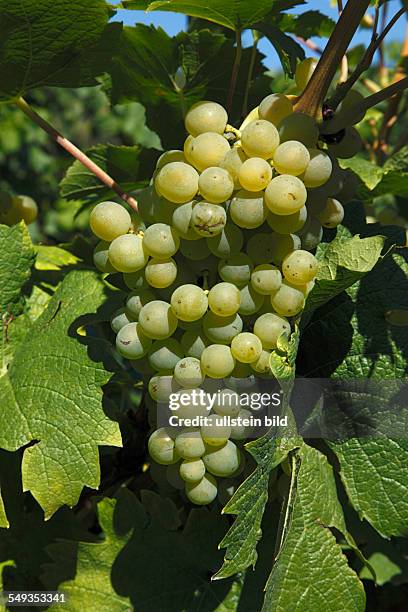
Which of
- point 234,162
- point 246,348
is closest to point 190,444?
point 246,348

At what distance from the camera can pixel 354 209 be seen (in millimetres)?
1001

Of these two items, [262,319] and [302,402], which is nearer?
[262,319]

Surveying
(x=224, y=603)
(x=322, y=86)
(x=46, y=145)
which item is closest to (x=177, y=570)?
(x=224, y=603)

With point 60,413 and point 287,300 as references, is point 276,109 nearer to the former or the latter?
point 287,300

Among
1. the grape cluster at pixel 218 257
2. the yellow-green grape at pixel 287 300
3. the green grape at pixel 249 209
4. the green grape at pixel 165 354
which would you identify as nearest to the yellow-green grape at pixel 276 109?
the grape cluster at pixel 218 257

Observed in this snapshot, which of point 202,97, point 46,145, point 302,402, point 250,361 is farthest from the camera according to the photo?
point 46,145

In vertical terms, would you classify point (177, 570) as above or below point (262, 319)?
below

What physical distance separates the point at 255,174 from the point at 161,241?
14cm

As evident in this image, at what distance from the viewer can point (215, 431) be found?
848mm

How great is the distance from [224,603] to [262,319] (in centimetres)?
44

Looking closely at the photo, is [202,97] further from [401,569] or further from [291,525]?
[401,569]

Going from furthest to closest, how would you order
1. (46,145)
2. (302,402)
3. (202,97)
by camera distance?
(46,145)
(202,97)
(302,402)

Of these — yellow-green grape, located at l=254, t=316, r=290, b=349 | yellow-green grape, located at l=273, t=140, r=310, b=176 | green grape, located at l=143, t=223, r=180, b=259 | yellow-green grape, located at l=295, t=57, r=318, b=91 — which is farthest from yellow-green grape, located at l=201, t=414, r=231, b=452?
yellow-green grape, located at l=295, t=57, r=318, b=91

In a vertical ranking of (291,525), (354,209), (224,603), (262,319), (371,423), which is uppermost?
(354,209)
